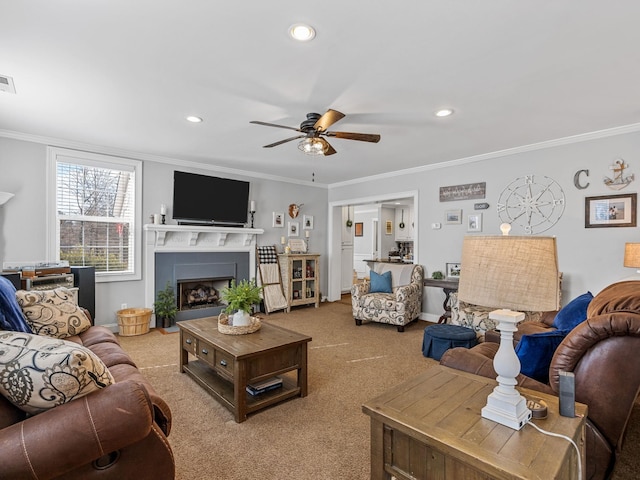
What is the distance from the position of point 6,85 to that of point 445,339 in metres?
4.40

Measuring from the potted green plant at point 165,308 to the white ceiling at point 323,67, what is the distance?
2.17 meters

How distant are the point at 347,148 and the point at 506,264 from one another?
3.37 m

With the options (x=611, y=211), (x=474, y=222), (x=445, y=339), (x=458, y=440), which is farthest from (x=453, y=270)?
(x=458, y=440)

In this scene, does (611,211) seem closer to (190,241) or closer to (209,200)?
(209,200)

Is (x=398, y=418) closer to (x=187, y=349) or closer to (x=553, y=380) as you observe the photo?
(x=553, y=380)

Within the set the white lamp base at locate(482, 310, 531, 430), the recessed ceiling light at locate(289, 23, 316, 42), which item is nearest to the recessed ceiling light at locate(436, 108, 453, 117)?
the recessed ceiling light at locate(289, 23, 316, 42)

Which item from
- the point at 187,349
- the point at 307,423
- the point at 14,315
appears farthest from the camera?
the point at 187,349

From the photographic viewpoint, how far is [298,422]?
2.28 meters

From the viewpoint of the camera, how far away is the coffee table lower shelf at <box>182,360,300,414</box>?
7.88 feet

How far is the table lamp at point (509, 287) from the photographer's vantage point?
1104mm

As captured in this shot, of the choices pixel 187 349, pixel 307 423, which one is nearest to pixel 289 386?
pixel 307 423

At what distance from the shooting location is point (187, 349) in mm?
2988

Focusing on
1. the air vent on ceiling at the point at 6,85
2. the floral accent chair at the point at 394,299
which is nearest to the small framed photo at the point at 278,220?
the floral accent chair at the point at 394,299

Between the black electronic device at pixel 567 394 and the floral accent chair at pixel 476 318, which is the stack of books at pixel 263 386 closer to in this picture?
the black electronic device at pixel 567 394
